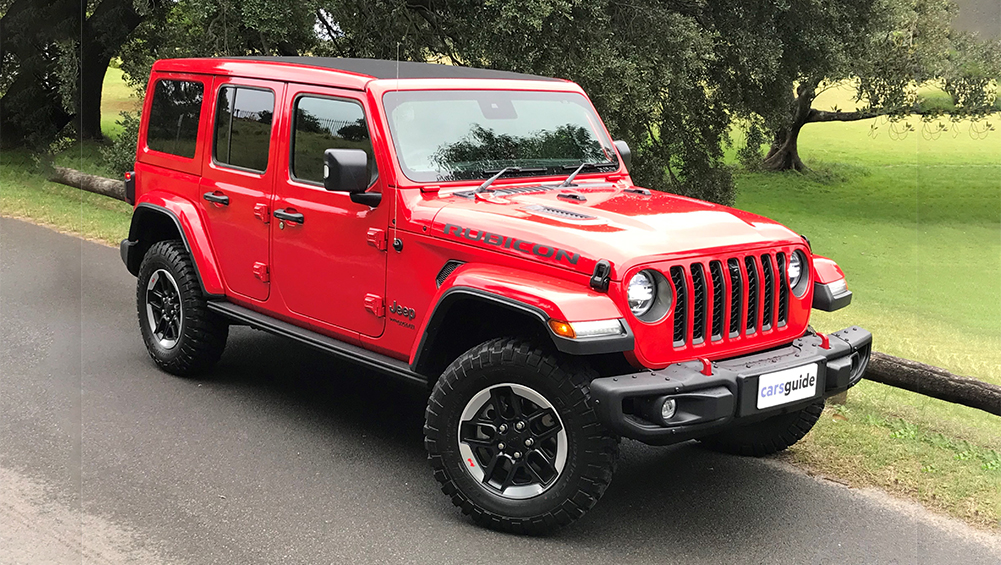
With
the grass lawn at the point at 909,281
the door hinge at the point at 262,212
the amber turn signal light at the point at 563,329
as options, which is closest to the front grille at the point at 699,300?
the amber turn signal light at the point at 563,329

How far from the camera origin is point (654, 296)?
4.44 m

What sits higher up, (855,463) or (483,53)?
(483,53)

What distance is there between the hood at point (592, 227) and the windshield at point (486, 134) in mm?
218

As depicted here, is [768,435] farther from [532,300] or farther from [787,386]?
[532,300]

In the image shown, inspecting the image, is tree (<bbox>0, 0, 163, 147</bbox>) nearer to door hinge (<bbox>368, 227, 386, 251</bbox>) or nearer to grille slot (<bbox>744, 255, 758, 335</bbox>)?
door hinge (<bbox>368, 227, 386, 251</bbox>)

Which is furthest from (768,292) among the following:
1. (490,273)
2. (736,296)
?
(490,273)

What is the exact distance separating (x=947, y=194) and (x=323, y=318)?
113ft

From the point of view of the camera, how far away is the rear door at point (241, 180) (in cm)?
594

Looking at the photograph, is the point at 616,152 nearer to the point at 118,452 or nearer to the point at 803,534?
the point at 803,534

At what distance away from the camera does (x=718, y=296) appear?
462 cm

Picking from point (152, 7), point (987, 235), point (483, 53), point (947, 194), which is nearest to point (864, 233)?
point (987, 235)

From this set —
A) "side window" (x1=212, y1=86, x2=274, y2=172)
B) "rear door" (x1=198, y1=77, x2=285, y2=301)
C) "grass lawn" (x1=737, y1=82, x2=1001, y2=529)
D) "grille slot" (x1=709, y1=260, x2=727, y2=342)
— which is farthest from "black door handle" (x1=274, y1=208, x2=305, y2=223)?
"grass lawn" (x1=737, y1=82, x2=1001, y2=529)

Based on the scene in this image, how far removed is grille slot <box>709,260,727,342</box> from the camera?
4.59 metres

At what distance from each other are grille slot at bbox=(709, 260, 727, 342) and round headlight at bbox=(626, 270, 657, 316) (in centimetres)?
33
